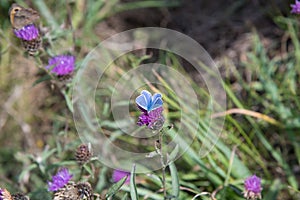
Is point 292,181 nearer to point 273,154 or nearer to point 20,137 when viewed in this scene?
point 273,154

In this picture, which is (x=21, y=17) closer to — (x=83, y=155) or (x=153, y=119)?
(x=83, y=155)

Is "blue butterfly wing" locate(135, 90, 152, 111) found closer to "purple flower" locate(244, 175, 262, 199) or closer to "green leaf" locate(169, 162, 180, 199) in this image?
"green leaf" locate(169, 162, 180, 199)

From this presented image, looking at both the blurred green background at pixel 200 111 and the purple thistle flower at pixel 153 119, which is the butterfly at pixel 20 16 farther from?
the purple thistle flower at pixel 153 119

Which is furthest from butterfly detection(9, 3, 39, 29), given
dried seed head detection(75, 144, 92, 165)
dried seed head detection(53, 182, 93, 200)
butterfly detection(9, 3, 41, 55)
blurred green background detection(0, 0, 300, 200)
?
dried seed head detection(53, 182, 93, 200)

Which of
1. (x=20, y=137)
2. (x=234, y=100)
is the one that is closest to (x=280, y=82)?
(x=234, y=100)

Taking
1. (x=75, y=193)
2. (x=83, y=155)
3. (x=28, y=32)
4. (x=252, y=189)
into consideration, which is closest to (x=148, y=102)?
(x=75, y=193)

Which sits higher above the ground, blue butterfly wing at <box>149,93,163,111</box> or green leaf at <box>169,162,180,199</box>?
blue butterfly wing at <box>149,93,163,111</box>

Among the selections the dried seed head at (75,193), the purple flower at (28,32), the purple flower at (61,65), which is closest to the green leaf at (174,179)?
the dried seed head at (75,193)

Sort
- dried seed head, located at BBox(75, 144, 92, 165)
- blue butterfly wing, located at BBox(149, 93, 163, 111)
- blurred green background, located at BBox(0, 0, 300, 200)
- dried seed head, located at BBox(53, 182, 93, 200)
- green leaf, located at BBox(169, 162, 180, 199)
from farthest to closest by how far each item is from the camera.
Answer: blurred green background, located at BBox(0, 0, 300, 200), dried seed head, located at BBox(75, 144, 92, 165), green leaf, located at BBox(169, 162, 180, 199), dried seed head, located at BBox(53, 182, 93, 200), blue butterfly wing, located at BBox(149, 93, 163, 111)

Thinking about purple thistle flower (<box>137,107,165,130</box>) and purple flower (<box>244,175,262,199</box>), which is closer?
purple thistle flower (<box>137,107,165,130</box>)
